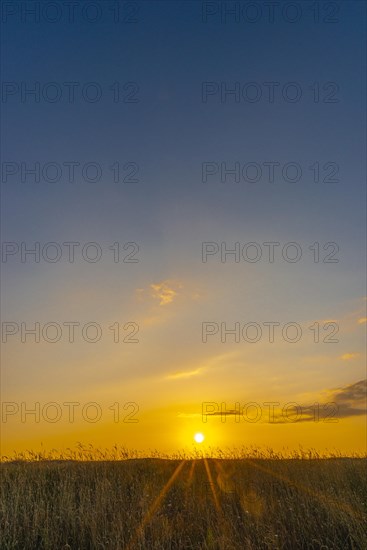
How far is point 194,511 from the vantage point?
46.8ft

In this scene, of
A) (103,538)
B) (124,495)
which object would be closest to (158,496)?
(124,495)

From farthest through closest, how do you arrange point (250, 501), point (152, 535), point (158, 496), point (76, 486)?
point (76, 486)
point (158, 496)
point (250, 501)
point (152, 535)

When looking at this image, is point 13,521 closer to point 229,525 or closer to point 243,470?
point 229,525

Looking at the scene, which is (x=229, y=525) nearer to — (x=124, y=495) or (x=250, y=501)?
(x=250, y=501)

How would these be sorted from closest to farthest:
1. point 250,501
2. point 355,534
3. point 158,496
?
point 355,534 → point 250,501 → point 158,496

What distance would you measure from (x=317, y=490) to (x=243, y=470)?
5.26 m

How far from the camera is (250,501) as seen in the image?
49.3ft

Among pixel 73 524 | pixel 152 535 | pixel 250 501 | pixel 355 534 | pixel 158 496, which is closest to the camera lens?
pixel 355 534

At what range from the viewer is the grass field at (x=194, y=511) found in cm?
1216

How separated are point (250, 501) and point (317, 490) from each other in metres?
2.23

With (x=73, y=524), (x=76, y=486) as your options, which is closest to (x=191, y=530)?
(x=73, y=524)

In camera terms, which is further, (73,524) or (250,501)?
(250,501)

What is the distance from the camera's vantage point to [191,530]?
12836 mm

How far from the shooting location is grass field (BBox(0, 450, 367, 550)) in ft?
39.9
